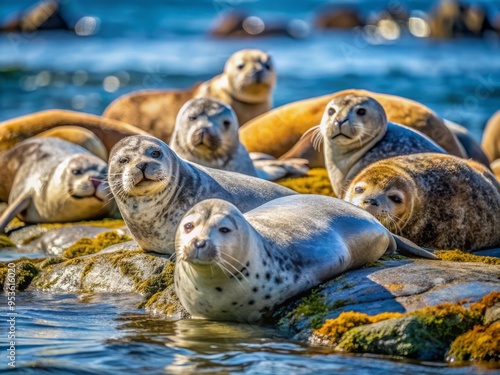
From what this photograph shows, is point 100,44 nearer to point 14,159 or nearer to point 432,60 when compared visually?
point 432,60

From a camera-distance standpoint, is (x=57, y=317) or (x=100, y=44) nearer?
(x=57, y=317)

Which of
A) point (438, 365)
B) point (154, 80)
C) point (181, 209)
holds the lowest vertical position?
point (438, 365)

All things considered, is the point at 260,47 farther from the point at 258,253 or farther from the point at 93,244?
the point at 258,253

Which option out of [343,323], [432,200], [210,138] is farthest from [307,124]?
[343,323]

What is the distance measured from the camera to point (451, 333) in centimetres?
615

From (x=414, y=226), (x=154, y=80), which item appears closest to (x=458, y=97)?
(x=154, y=80)

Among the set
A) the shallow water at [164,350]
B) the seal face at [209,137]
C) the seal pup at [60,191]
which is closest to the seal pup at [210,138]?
the seal face at [209,137]

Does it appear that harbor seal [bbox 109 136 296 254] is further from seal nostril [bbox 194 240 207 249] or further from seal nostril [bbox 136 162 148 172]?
seal nostril [bbox 194 240 207 249]

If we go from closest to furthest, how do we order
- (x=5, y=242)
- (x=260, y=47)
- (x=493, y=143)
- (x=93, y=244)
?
(x=93, y=244) < (x=5, y=242) < (x=493, y=143) < (x=260, y=47)

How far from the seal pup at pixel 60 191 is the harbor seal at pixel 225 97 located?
11.6 feet

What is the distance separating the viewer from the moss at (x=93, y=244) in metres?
8.79

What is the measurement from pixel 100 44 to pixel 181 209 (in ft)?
115

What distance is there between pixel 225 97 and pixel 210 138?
473 cm

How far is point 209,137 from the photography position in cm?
988
